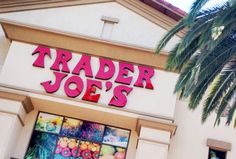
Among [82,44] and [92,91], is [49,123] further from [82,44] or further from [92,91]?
[82,44]

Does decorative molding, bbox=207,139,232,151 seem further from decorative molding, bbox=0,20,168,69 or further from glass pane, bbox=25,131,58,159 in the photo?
glass pane, bbox=25,131,58,159

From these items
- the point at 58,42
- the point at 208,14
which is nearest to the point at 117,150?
the point at 58,42

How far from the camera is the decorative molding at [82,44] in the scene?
56.2 feet

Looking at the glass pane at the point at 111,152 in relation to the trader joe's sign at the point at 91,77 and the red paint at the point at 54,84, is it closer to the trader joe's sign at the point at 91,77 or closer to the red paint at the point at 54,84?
the trader joe's sign at the point at 91,77

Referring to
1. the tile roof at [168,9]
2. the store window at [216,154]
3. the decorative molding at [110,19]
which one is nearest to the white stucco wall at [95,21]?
the decorative molding at [110,19]

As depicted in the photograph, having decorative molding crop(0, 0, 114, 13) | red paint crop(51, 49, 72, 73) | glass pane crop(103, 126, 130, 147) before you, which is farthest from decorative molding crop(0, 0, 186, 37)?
glass pane crop(103, 126, 130, 147)

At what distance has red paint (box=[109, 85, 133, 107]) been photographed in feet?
54.5

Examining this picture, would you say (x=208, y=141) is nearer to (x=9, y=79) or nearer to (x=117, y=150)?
(x=117, y=150)

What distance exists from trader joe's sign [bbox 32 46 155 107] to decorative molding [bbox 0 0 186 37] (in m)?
2.36

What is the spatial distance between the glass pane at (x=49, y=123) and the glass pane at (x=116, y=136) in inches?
76.5

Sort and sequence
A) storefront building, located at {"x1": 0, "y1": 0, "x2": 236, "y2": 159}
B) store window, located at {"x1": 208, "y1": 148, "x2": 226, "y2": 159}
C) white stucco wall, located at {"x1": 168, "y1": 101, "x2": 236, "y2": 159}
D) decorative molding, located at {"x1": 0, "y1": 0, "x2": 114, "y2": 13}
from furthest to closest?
1. decorative molding, located at {"x1": 0, "y1": 0, "x2": 114, "y2": 13}
2. store window, located at {"x1": 208, "y1": 148, "x2": 226, "y2": 159}
3. white stucco wall, located at {"x1": 168, "y1": 101, "x2": 236, "y2": 159}
4. storefront building, located at {"x1": 0, "y1": 0, "x2": 236, "y2": 159}

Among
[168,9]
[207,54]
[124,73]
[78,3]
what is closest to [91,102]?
[124,73]

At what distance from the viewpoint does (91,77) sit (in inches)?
669

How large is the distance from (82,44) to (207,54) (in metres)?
6.52
